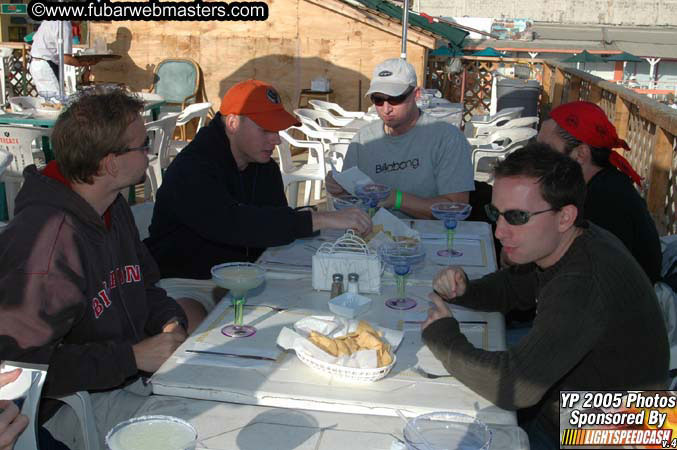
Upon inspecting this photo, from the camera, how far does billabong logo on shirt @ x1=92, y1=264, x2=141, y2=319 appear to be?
222 centimetres

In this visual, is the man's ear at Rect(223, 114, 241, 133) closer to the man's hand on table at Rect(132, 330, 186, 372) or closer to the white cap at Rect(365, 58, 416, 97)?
the white cap at Rect(365, 58, 416, 97)

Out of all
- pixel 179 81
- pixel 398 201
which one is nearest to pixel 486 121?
pixel 179 81

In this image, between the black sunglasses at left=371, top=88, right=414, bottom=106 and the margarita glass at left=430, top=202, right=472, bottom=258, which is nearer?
the margarita glass at left=430, top=202, right=472, bottom=258

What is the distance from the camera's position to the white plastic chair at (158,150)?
6.53 m

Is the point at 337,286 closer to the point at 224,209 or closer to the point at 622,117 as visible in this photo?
the point at 224,209

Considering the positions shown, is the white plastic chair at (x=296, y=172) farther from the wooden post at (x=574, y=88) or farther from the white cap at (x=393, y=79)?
the wooden post at (x=574, y=88)

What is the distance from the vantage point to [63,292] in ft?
6.59

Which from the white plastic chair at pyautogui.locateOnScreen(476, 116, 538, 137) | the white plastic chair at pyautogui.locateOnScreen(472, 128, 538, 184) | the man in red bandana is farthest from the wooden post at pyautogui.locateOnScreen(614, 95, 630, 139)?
the man in red bandana

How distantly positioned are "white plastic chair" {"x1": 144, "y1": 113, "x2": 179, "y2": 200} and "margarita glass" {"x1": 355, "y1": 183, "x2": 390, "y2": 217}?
3.37 m

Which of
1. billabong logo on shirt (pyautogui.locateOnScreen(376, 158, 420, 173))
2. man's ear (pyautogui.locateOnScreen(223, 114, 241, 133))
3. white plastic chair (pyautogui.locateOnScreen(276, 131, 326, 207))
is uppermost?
man's ear (pyautogui.locateOnScreen(223, 114, 241, 133))

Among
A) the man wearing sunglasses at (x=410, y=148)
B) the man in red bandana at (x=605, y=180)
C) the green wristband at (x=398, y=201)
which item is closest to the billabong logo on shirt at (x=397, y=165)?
the man wearing sunglasses at (x=410, y=148)

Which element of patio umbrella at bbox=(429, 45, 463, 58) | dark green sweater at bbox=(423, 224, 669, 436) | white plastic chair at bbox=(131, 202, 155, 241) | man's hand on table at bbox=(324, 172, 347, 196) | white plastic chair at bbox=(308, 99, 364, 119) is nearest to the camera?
dark green sweater at bbox=(423, 224, 669, 436)

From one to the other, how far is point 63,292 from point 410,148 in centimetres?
239

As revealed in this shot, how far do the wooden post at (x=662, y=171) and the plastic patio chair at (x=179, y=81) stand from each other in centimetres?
699
